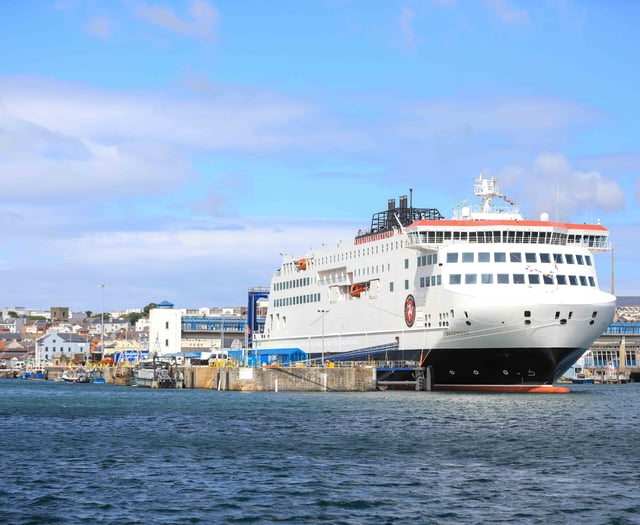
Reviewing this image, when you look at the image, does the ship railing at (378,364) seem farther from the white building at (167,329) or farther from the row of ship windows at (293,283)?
the white building at (167,329)

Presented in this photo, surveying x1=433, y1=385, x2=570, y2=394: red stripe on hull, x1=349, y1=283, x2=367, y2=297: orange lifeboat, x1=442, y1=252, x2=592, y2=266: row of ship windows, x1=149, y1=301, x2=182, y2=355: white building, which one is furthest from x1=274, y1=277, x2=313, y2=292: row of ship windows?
x1=149, y1=301, x2=182, y2=355: white building

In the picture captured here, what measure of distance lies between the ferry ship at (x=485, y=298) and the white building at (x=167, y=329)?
217 feet

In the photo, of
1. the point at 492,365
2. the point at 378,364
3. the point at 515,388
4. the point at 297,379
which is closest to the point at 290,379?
the point at 297,379

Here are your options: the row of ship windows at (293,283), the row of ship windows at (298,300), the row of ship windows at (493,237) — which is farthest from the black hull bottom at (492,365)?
the row of ship windows at (293,283)

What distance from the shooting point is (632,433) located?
160 feet

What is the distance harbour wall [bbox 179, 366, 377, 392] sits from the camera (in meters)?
78.0

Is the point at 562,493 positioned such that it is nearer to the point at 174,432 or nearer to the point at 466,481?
the point at 466,481

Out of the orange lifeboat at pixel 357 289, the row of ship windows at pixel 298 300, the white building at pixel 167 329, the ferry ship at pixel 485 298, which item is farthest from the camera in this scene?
the white building at pixel 167 329

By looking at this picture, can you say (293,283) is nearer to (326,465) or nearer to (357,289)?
(357,289)

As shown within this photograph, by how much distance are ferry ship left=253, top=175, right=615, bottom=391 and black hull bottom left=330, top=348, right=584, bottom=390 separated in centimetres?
8

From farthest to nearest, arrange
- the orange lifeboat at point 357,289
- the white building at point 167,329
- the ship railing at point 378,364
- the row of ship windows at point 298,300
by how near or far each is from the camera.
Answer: the white building at point 167,329 < the row of ship windows at point 298,300 < the orange lifeboat at point 357,289 < the ship railing at point 378,364

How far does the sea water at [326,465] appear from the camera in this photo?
2855 cm

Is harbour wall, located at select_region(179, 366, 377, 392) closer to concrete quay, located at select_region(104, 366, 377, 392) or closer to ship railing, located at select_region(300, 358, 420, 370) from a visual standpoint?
concrete quay, located at select_region(104, 366, 377, 392)

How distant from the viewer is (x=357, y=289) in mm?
86688
